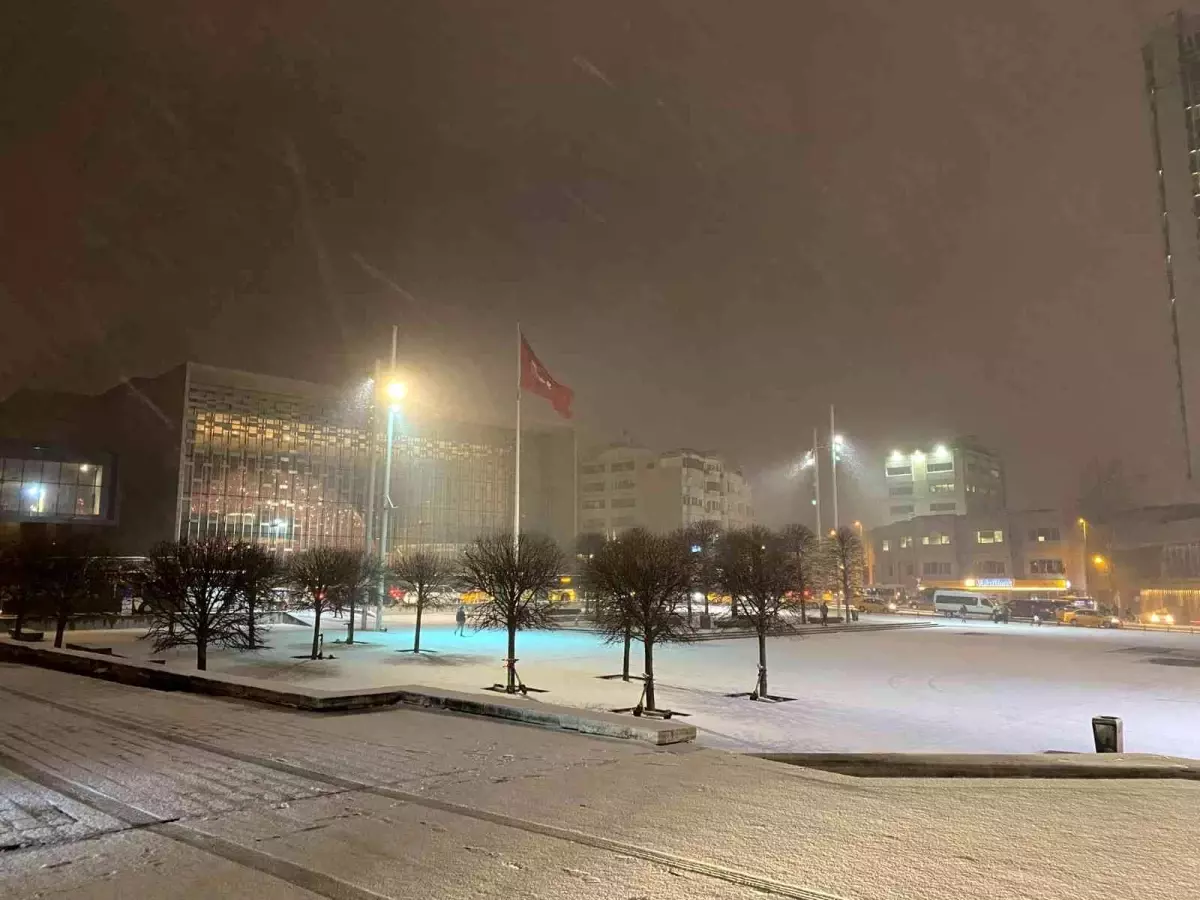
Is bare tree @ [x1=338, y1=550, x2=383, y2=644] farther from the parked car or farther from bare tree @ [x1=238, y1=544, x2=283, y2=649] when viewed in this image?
the parked car

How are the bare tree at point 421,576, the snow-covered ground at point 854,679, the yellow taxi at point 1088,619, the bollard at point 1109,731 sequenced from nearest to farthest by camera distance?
the bollard at point 1109,731
the snow-covered ground at point 854,679
the bare tree at point 421,576
the yellow taxi at point 1088,619

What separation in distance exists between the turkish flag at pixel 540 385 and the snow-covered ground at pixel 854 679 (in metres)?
11.4

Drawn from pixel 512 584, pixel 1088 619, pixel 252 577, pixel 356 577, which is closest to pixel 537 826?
pixel 512 584

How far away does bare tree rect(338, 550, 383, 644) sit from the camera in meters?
36.5

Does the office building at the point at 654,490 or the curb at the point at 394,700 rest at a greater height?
the office building at the point at 654,490

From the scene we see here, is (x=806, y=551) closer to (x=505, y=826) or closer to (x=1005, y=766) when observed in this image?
(x=1005, y=766)

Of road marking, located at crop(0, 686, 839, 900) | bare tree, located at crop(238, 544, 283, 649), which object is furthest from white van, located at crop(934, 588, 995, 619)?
road marking, located at crop(0, 686, 839, 900)

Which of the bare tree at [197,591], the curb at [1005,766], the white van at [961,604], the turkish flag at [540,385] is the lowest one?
the white van at [961,604]

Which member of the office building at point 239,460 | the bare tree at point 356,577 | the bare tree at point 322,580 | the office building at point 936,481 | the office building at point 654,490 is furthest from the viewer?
the office building at point 936,481

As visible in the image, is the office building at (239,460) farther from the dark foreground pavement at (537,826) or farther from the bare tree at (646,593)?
the dark foreground pavement at (537,826)

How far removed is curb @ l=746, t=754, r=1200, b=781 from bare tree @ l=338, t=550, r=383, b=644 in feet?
98.0

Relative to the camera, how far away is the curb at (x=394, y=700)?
35.8ft

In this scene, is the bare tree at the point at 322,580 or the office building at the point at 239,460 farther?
the office building at the point at 239,460

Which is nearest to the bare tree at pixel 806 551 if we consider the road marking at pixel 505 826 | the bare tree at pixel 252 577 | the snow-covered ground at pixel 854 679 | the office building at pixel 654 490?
the snow-covered ground at pixel 854 679
